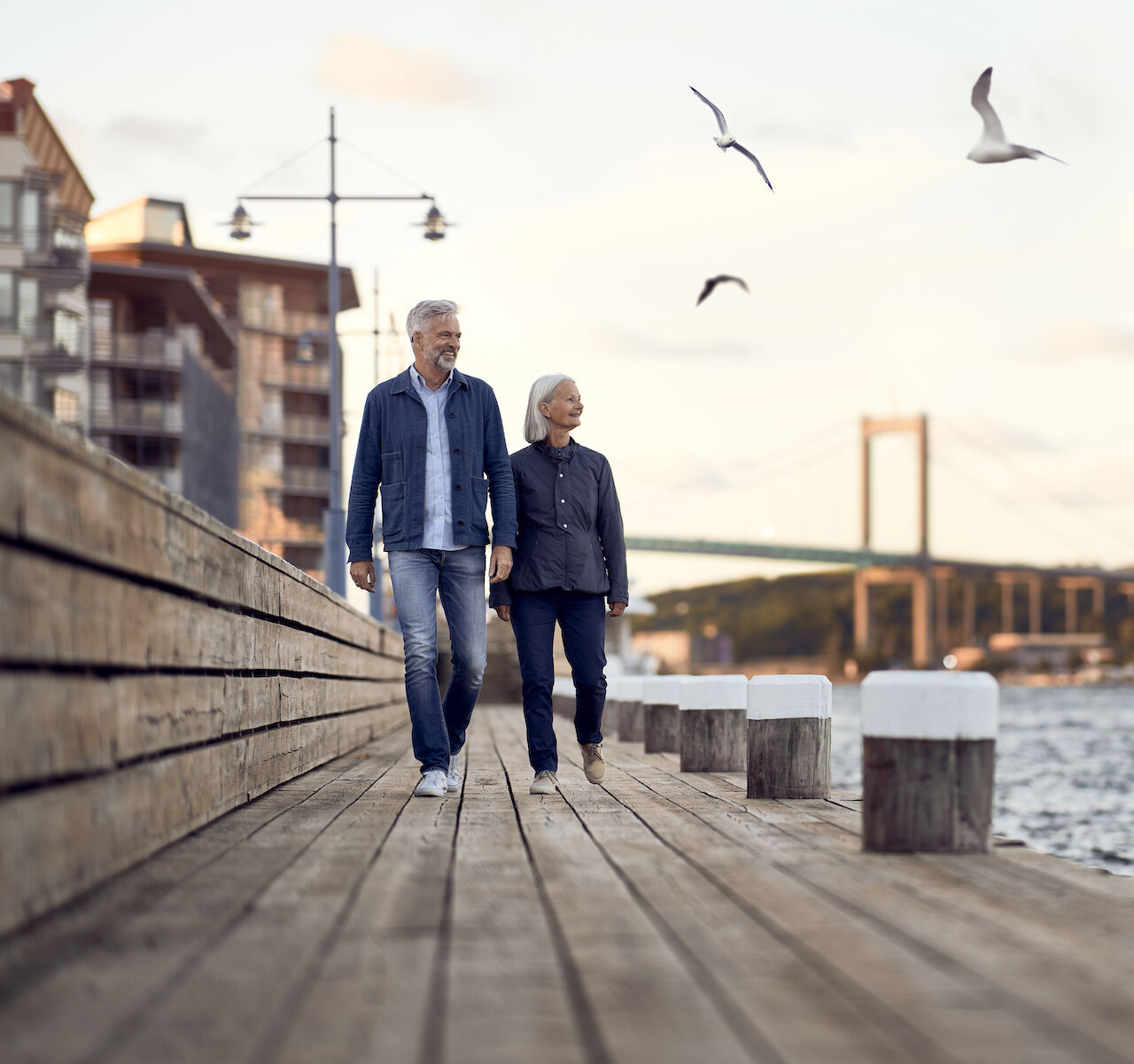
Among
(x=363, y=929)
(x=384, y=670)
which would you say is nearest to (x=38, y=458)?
(x=363, y=929)

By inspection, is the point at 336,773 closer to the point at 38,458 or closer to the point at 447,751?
the point at 447,751

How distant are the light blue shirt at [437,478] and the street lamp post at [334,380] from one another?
11.4 meters

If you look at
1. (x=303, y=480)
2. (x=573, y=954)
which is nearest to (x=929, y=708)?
(x=573, y=954)

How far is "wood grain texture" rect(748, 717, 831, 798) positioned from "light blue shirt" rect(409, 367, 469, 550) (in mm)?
1443

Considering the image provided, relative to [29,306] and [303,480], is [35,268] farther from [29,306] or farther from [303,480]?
[303,480]

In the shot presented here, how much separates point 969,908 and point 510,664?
28286 mm

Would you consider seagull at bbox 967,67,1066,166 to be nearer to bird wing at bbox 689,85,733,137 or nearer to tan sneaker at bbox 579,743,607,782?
bird wing at bbox 689,85,733,137

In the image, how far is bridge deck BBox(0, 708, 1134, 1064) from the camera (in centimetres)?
259

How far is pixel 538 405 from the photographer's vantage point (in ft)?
24.6

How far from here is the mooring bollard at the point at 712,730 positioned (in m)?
8.93

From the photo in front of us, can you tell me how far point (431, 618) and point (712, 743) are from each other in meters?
2.31

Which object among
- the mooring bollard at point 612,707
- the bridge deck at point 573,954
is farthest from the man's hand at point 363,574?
the mooring bollard at point 612,707

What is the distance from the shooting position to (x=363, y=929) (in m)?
3.54

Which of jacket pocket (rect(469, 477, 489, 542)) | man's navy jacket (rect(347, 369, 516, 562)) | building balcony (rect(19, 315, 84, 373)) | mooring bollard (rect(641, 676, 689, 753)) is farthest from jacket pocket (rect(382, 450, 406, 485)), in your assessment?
building balcony (rect(19, 315, 84, 373))
